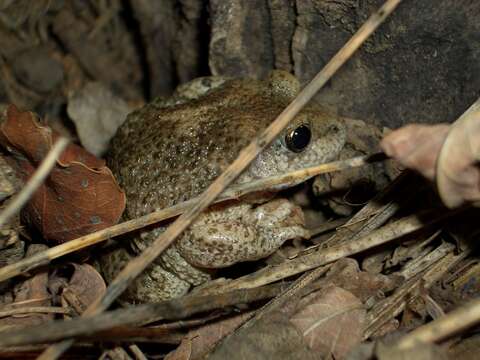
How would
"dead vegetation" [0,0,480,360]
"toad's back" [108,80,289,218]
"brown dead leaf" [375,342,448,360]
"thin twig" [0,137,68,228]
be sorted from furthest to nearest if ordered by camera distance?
"toad's back" [108,80,289,218] < "dead vegetation" [0,0,480,360] < "thin twig" [0,137,68,228] < "brown dead leaf" [375,342,448,360]

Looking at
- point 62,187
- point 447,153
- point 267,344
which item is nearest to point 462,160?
point 447,153

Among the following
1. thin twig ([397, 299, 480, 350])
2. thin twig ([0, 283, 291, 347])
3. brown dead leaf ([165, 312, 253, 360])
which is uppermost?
thin twig ([397, 299, 480, 350])

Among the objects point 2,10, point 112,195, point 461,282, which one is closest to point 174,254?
point 112,195

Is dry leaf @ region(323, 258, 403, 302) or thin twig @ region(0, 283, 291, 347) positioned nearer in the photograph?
thin twig @ region(0, 283, 291, 347)

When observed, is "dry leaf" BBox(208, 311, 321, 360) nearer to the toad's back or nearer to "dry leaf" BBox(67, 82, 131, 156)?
the toad's back

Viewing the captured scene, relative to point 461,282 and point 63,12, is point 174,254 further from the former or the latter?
point 63,12

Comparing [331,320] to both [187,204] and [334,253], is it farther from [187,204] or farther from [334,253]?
[187,204]

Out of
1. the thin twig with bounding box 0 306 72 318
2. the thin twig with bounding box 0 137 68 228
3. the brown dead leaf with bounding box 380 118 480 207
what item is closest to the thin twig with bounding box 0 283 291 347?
the thin twig with bounding box 0 137 68 228
